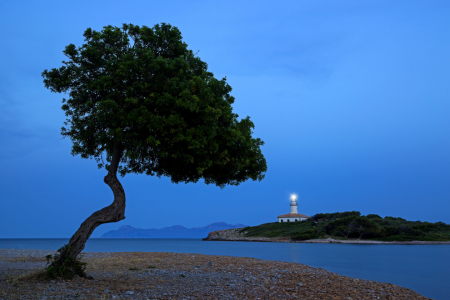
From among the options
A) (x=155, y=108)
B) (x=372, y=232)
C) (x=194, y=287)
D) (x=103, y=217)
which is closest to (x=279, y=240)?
(x=372, y=232)

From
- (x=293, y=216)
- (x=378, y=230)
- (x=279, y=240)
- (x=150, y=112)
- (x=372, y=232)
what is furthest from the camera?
(x=293, y=216)

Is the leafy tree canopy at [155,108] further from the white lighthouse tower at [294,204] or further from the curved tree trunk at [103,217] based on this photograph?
the white lighthouse tower at [294,204]

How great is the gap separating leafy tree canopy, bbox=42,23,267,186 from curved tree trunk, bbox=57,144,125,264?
1275 millimetres

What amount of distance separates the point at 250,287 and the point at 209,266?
21.0 feet

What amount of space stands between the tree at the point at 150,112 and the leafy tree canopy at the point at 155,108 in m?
0.03

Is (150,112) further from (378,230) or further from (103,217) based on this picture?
(378,230)

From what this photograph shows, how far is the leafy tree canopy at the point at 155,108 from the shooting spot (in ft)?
37.2

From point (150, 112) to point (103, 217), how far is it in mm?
4272

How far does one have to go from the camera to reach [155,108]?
1164cm

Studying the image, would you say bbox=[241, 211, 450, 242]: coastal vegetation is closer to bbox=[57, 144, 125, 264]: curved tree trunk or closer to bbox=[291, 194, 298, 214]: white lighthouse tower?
bbox=[291, 194, 298, 214]: white lighthouse tower

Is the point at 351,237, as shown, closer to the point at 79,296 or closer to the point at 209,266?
the point at 209,266

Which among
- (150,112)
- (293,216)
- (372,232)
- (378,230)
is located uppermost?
(150,112)

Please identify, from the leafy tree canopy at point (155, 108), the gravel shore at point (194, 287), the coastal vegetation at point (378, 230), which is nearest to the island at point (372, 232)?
the coastal vegetation at point (378, 230)

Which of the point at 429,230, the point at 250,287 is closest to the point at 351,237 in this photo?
the point at 429,230
